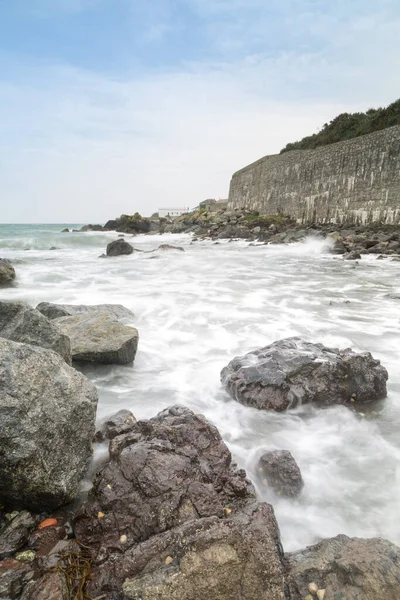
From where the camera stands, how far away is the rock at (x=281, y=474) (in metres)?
2.56

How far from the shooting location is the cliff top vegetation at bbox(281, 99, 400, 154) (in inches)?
977

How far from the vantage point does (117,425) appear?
2.92 metres

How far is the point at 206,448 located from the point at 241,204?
1668 inches

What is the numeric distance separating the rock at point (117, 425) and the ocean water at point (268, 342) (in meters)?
0.48

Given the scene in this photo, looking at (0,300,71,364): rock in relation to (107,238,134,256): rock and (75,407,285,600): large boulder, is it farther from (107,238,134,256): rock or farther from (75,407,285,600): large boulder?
(107,238,134,256): rock

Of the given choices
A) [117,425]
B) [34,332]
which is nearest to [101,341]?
[34,332]

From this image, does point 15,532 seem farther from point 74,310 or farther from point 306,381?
point 74,310

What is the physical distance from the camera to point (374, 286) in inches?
380

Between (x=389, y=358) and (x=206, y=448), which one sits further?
(x=389, y=358)

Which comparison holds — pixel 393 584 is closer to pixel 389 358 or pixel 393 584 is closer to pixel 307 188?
pixel 389 358

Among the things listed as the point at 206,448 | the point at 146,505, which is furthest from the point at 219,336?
the point at 146,505

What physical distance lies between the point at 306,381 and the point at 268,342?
5.73 feet

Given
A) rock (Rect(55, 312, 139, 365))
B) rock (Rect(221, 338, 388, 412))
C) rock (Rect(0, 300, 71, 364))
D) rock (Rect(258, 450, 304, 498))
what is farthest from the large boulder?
rock (Rect(55, 312, 139, 365))

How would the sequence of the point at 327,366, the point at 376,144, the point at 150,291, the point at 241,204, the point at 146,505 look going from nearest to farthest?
the point at 146,505, the point at 327,366, the point at 150,291, the point at 376,144, the point at 241,204
